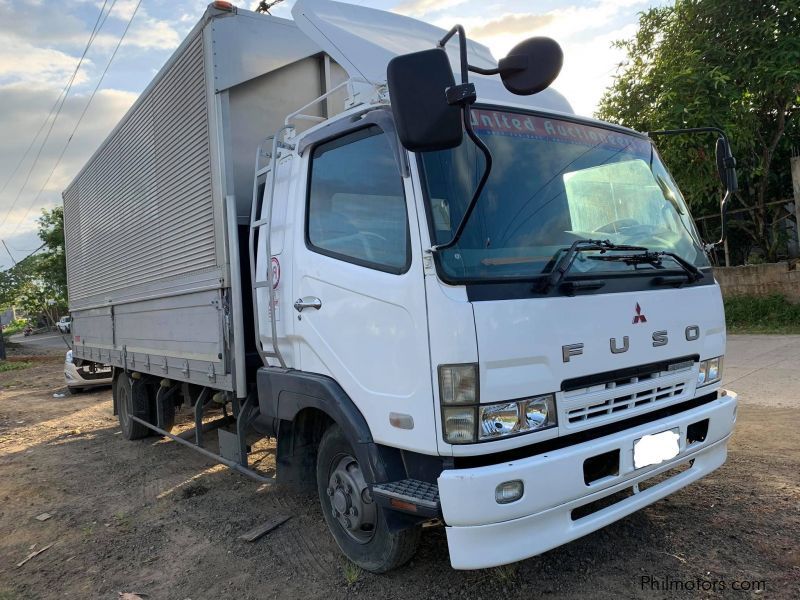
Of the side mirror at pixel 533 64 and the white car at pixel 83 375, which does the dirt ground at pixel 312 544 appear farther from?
the white car at pixel 83 375

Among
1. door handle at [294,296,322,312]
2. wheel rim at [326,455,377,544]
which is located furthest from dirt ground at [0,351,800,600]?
door handle at [294,296,322,312]

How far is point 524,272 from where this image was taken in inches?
102

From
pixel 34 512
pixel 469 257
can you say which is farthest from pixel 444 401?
pixel 34 512

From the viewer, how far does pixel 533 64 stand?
2408 millimetres

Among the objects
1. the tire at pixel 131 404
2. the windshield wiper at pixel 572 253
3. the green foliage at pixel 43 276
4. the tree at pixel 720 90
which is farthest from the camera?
the green foliage at pixel 43 276

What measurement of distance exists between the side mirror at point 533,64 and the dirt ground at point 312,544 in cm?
232

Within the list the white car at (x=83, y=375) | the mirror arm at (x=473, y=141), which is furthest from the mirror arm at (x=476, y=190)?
the white car at (x=83, y=375)

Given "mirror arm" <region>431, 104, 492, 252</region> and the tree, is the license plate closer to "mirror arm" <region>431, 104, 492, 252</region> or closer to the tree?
"mirror arm" <region>431, 104, 492, 252</region>

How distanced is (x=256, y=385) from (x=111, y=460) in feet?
10.8

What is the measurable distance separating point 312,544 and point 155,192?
3312 millimetres

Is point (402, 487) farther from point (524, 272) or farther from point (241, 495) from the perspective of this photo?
point (241, 495)

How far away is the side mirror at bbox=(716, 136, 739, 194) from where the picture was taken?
3.69 meters

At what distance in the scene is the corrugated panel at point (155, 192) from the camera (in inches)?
168

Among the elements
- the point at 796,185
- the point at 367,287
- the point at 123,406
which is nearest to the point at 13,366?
the point at 123,406
